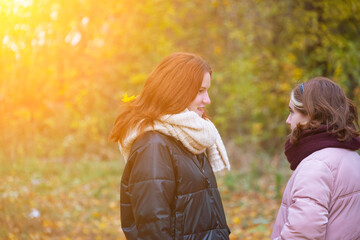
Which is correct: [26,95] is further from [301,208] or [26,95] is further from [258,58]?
[258,58]

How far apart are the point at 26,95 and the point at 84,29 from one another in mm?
1881

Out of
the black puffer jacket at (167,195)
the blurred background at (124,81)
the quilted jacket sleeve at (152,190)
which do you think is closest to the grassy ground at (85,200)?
the blurred background at (124,81)

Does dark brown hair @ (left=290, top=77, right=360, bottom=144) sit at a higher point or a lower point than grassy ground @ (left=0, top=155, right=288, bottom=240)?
higher

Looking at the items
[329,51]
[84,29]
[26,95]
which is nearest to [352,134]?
[26,95]

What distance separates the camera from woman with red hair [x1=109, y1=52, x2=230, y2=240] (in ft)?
6.99

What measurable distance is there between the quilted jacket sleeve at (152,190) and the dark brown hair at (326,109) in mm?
721

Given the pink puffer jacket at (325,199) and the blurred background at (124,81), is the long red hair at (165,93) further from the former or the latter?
the blurred background at (124,81)

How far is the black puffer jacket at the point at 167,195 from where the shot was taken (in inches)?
82.8

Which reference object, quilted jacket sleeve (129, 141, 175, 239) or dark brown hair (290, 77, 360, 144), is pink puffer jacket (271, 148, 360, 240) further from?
quilted jacket sleeve (129, 141, 175, 239)

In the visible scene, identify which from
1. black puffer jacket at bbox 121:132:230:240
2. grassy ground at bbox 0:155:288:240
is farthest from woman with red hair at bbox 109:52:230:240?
grassy ground at bbox 0:155:288:240

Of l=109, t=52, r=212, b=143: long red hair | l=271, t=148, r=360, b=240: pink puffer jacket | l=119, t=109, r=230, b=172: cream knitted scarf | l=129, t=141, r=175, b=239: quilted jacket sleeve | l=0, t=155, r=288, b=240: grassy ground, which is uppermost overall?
l=109, t=52, r=212, b=143: long red hair

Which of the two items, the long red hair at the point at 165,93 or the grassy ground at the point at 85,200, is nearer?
the long red hair at the point at 165,93

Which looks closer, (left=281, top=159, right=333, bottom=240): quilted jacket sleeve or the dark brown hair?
(left=281, top=159, right=333, bottom=240): quilted jacket sleeve

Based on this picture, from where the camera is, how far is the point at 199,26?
429 inches
